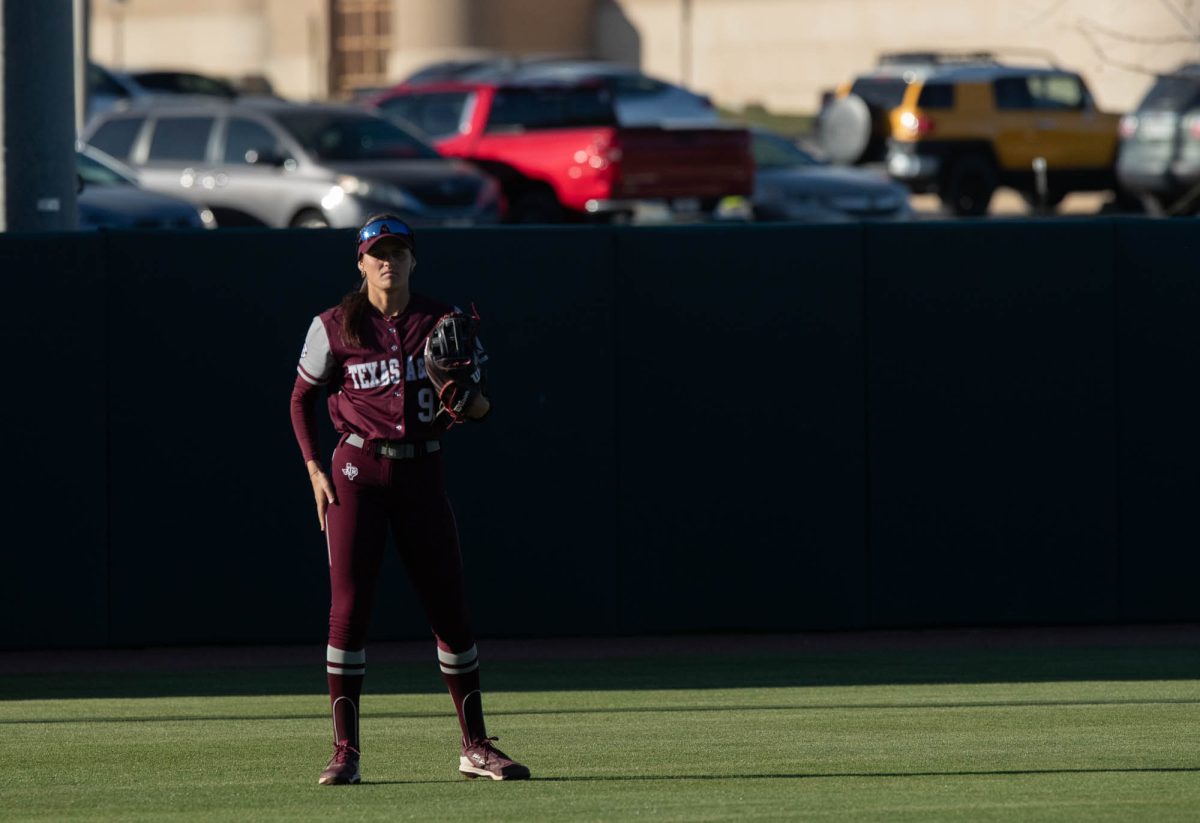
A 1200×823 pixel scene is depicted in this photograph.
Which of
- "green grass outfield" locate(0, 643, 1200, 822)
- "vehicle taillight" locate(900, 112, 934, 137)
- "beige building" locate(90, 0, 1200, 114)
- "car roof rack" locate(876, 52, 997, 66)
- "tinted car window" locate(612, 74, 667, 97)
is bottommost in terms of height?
"green grass outfield" locate(0, 643, 1200, 822)

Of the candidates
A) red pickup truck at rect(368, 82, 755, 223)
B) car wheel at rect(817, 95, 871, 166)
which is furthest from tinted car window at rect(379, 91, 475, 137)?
car wheel at rect(817, 95, 871, 166)

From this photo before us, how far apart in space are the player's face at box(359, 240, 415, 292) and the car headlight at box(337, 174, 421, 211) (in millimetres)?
14084

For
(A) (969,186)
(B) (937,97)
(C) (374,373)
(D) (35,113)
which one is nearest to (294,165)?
(D) (35,113)

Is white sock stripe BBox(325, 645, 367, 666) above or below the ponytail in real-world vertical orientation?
below

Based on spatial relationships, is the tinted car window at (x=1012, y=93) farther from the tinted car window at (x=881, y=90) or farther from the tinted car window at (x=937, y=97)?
the tinted car window at (x=881, y=90)

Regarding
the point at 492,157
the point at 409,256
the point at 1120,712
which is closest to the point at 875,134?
the point at 492,157

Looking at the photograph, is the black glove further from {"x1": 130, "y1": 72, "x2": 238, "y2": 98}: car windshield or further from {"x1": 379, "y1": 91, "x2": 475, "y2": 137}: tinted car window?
{"x1": 130, "y1": 72, "x2": 238, "y2": 98}: car windshield

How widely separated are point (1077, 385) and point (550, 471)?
2905 mm

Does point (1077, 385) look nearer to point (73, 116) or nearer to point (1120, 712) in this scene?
point (1120, 712)

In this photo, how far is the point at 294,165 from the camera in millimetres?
21344

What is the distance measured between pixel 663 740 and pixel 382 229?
8.35 ft

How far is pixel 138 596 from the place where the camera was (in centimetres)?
1119

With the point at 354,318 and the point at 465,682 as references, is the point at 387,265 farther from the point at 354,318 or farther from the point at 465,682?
the point at 465,682

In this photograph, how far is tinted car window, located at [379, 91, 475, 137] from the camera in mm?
24609
